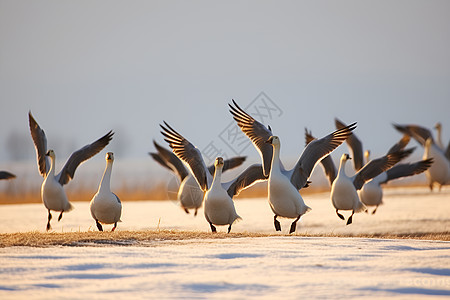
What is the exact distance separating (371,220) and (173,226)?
4655 millimetres

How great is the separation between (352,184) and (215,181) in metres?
4.59

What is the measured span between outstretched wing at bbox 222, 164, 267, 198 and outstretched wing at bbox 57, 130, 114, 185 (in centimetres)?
343

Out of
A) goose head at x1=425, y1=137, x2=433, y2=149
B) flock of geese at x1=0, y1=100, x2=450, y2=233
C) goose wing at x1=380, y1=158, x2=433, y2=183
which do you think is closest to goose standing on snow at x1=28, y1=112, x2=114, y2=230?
flock of geese at x1=0, y1=100, x2=450, y2=233

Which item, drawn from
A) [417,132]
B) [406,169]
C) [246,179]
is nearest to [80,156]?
[246,179]

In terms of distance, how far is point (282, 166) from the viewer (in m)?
11.4

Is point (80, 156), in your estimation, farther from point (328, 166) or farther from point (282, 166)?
point (328, 166)

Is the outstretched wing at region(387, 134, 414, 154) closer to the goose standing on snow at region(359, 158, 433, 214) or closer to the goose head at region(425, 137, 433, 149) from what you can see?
the goose standing on snow at region(359, 158, 433, 214)

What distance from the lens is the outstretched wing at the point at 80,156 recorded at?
13.7 meters

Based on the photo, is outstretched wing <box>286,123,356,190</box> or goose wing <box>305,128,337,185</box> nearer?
outstretched wing <box>286,123,356,190</box>

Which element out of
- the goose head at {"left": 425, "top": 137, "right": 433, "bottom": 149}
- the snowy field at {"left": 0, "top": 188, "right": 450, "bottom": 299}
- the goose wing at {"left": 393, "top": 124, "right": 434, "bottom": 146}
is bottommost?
the snowy field at {"left": 0, "top": 188, "right": 450, "bottom": 299}

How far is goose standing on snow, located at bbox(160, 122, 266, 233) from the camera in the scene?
1028cm

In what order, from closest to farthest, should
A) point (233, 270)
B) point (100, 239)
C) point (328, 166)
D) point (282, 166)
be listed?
point (233, 270)
point (100, 239)
point (282, 166)
point (328, 166)

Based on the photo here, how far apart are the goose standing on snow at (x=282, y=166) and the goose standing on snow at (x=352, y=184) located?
267 cm

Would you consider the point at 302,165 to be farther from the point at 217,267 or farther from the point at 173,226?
the point at 217,267
